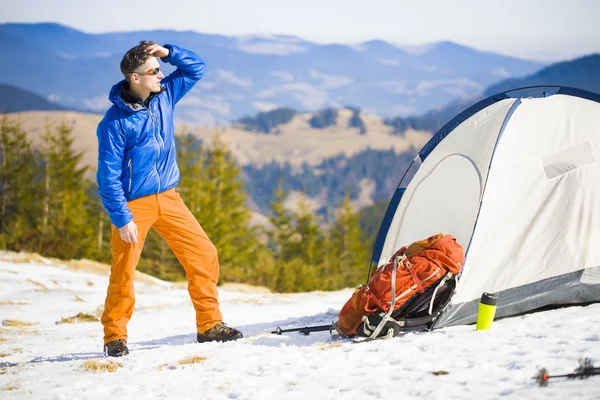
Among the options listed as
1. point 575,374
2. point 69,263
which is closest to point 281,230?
point 69,263

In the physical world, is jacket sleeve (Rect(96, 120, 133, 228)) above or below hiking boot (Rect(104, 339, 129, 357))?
above

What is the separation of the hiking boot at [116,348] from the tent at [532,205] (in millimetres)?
2765

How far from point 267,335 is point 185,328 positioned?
1.97 metres

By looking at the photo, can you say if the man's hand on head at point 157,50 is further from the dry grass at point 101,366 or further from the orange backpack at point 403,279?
the orange backpack at point 403,279

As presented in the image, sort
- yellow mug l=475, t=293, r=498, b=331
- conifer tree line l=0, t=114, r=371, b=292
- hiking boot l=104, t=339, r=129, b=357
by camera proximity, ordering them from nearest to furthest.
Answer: yellow mug l=475, t=293, r=498, b=331
hiking boot l=104, t=339, r=129, b=357
conifer tree line l=0, t=114, r=371, b=292

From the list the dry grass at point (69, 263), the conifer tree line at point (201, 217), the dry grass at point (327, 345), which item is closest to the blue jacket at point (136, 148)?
the dry grass at point (327, 345)

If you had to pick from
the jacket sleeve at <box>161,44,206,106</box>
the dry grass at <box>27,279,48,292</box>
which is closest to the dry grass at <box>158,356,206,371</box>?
the jacket sleeve at <box>161,44,206,106</box>

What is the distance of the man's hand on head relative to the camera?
488 cm

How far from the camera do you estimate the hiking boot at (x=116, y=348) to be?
5137 mm

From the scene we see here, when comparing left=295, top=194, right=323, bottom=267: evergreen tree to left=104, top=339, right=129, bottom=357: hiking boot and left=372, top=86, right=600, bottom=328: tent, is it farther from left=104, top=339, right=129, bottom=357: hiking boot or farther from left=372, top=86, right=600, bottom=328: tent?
left=104, top=339, right=129, bottom=357: hiking boot

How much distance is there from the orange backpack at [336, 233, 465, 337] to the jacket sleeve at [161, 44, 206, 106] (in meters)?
2.43

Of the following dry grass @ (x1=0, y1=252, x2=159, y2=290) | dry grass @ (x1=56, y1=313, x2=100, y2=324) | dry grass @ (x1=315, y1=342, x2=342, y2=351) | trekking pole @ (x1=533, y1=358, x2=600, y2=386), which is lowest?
dry grass @ (x1=0, y1=252, x2=159, y2=290)

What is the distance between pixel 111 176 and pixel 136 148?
1.03ft

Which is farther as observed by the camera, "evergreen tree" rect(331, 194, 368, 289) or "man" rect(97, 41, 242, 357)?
"evergreen tree" rect(331, 194, 368, 289)
